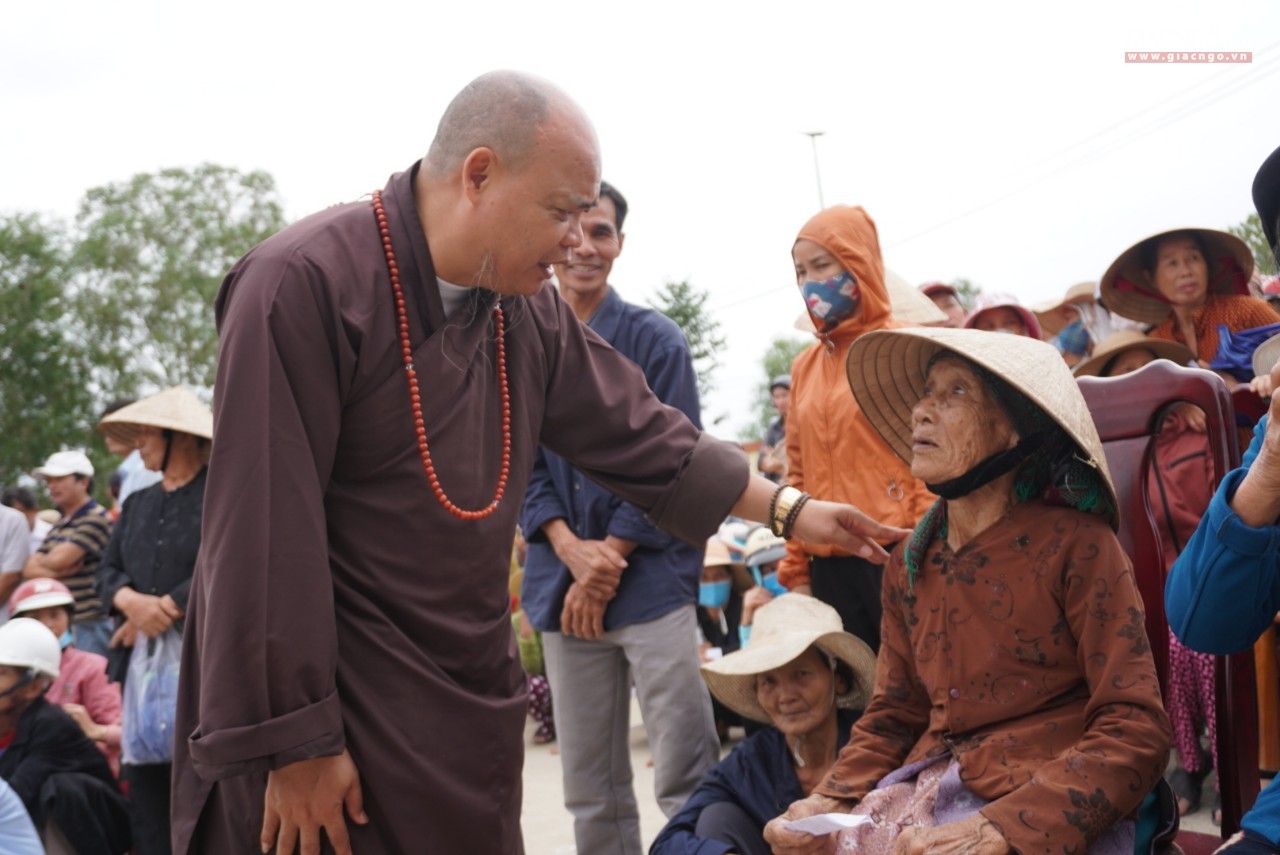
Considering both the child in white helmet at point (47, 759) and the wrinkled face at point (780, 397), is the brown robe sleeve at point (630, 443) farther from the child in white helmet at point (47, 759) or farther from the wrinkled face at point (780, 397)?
the wrinkled face at point (780, 397)

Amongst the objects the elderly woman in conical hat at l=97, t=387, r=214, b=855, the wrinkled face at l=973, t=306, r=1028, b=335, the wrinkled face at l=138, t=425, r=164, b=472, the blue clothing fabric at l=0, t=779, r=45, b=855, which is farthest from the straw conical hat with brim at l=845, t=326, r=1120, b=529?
the blue clothing fabric at l=0, t=779, r=45, b=855

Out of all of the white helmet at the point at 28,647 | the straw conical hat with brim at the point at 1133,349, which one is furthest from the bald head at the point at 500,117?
the white helmet at the point at 28,647

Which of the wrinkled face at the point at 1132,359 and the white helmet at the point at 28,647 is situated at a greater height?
the wrinkled face at the point at 1132,359

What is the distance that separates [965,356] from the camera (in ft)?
8.68

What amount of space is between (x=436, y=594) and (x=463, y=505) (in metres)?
0.18

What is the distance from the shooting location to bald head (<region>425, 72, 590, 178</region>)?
2.33 metres

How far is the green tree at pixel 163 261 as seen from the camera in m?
32.6

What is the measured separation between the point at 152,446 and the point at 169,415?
0.49 feet

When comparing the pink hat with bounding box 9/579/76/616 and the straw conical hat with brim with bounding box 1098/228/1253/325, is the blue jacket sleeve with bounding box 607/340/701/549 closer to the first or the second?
the straw conical hat with brim with bounding box 1098/228/1253/325

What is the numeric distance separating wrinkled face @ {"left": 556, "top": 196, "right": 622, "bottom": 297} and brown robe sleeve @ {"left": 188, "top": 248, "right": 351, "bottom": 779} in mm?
1904

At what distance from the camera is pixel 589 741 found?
12.8 ft

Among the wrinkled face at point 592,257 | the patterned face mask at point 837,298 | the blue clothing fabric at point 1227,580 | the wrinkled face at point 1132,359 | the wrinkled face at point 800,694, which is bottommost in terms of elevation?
the wrinkled face at point 800,694

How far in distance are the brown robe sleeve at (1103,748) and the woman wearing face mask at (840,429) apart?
125cm

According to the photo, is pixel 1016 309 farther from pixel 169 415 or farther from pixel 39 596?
pixel 39 596
